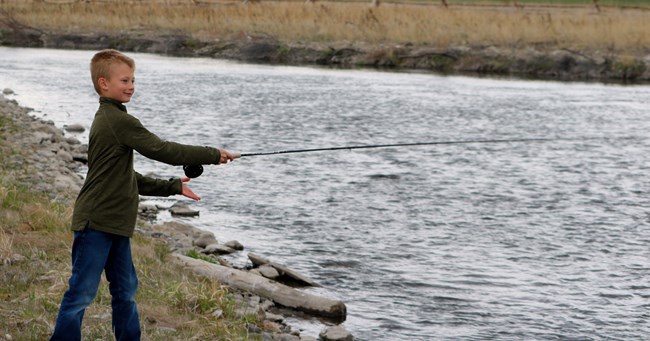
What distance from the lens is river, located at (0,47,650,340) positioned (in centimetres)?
885

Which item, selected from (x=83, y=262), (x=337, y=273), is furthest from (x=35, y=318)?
(x=337, y=273)

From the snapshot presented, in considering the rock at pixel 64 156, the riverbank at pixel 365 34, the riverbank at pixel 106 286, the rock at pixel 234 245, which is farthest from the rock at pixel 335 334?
the riverbank at pixel 365 34

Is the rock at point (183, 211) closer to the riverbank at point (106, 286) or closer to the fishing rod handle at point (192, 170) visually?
the riverbank at point (106, 286)

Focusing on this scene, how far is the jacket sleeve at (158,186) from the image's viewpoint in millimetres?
5480

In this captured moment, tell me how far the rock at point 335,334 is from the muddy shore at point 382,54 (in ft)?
72.7

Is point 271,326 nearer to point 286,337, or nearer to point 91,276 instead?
point 286,337

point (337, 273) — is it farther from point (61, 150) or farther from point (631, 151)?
point (631, 151)

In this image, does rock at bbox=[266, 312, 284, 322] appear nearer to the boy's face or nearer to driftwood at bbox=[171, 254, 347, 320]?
driftwood at bbox=[171, 254, 347, 320]

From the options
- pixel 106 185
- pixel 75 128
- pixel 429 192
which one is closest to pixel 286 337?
pixel 106 185

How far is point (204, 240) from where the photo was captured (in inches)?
399

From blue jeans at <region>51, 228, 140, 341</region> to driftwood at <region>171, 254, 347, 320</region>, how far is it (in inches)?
113

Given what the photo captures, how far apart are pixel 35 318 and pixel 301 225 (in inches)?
224

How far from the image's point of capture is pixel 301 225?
37.8ft

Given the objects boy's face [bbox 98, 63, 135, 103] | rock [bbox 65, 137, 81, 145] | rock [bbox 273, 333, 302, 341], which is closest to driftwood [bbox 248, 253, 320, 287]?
rock [bbox 273, 333, 302, 341]
